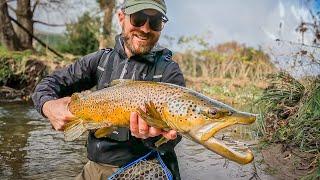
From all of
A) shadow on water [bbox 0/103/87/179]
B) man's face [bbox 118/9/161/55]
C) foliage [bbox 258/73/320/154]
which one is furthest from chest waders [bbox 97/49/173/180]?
shadow on water [bbox 0/103/87/179]

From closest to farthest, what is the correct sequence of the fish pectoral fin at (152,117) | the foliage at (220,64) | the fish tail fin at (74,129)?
1. the fish pectoral fin at (152,117)
2. the fish tail fin at (74,129)
3. the foliage at (220,64)

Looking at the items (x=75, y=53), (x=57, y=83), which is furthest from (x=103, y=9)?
(x=57, y=83)

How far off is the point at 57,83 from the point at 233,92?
1275 cm

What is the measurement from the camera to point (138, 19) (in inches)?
147

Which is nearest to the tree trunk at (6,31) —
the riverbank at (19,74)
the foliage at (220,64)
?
the riverbank at (19,74)

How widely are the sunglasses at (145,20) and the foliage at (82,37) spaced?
71.7ft

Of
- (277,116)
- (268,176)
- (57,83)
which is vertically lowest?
(268,176)

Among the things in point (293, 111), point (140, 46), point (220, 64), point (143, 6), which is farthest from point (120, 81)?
point (220, 64)

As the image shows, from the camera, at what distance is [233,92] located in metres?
16.3

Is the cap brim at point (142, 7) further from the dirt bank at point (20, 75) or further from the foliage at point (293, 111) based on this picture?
the dirt bank at point (20, 75)

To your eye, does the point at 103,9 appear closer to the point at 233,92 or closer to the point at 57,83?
the point at 233,92

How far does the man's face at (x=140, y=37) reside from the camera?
A: 3703mm

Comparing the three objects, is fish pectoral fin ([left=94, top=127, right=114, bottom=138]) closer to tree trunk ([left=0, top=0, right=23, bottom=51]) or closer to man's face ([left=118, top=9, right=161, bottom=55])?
man's face ([left=118, top=9, right=161, bottom=55])

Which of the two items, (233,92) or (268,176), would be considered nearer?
(268,176)
